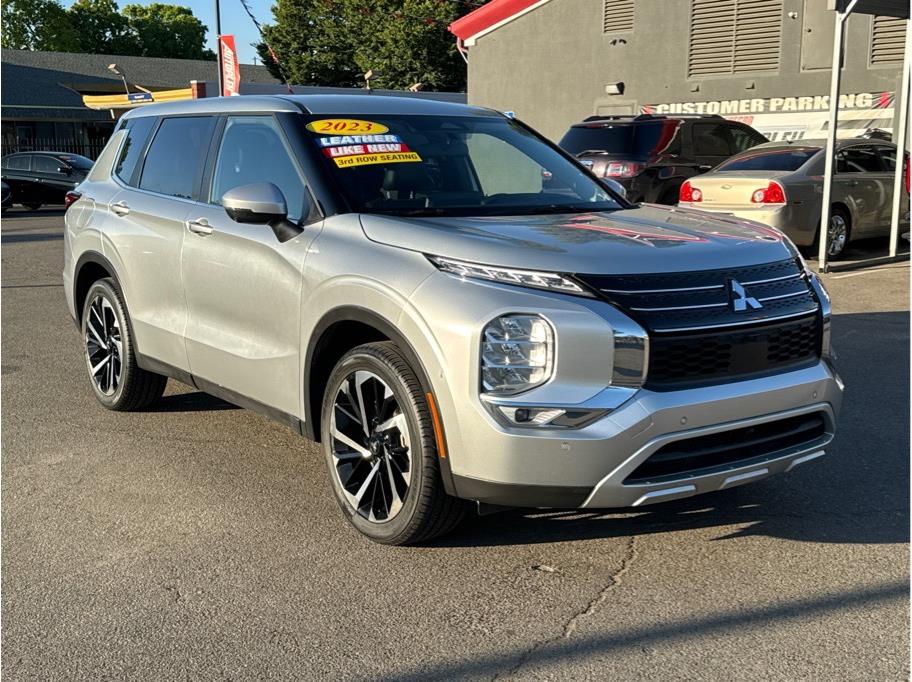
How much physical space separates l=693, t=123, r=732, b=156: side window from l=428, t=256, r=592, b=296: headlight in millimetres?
12596

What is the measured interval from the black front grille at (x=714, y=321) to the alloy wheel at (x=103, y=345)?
3.57 metres

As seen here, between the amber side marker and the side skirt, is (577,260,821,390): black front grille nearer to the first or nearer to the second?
the amber side marker

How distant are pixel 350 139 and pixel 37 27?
8297cm

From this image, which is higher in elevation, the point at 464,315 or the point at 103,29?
the point at 103,29

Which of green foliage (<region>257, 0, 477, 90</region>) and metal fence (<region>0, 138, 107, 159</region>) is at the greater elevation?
green foliage (<region>257, 0, 477, 90</region>)

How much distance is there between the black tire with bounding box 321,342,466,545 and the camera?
387 cm

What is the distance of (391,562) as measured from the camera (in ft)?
13.3

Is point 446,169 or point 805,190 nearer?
point 446,169

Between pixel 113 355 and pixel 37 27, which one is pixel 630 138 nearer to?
pixel 113 355

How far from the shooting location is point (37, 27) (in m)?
78.2

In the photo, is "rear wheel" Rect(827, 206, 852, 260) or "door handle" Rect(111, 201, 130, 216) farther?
"rear wheel" Rect(827, 206, 852, 260)

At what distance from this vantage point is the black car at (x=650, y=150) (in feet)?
48.4

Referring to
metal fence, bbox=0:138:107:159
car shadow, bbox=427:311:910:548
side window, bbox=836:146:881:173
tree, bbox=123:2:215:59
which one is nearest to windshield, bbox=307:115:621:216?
car shadow, bbox=427:311:910:548

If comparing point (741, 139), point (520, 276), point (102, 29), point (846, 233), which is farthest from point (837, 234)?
point (102, 29)
